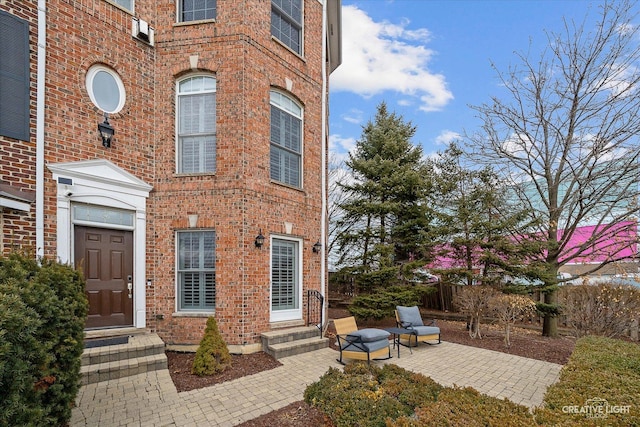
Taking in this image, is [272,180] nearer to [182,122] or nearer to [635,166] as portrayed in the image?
[182,122]

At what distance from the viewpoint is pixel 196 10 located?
7016 millimetres

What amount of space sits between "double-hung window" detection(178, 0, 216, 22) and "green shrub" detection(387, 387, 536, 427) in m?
8.12

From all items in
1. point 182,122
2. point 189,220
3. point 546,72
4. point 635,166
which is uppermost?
point 546,72

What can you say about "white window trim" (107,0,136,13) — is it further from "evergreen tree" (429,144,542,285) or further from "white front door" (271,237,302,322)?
"evergreen tree" (429,144,542,285)

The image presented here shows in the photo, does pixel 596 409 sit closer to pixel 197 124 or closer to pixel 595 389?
pixel 595 389

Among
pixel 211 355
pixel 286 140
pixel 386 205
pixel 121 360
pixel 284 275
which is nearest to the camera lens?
pixel 121 360

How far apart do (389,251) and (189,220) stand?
21.7ft

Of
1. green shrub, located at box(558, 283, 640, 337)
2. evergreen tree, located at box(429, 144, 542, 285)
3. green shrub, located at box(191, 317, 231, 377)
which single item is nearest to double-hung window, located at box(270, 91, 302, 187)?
green shrub, located at box(191, 317, 231, 377)

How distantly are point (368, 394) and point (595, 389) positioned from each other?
6.87 feet

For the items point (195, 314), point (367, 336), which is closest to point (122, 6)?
point (195, 314)

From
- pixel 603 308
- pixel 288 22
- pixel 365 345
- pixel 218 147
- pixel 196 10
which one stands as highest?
pixel 288 22

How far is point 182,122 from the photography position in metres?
7.04

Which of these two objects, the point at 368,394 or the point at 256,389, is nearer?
the point at 368,394

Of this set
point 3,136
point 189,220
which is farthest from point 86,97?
point 189,220
